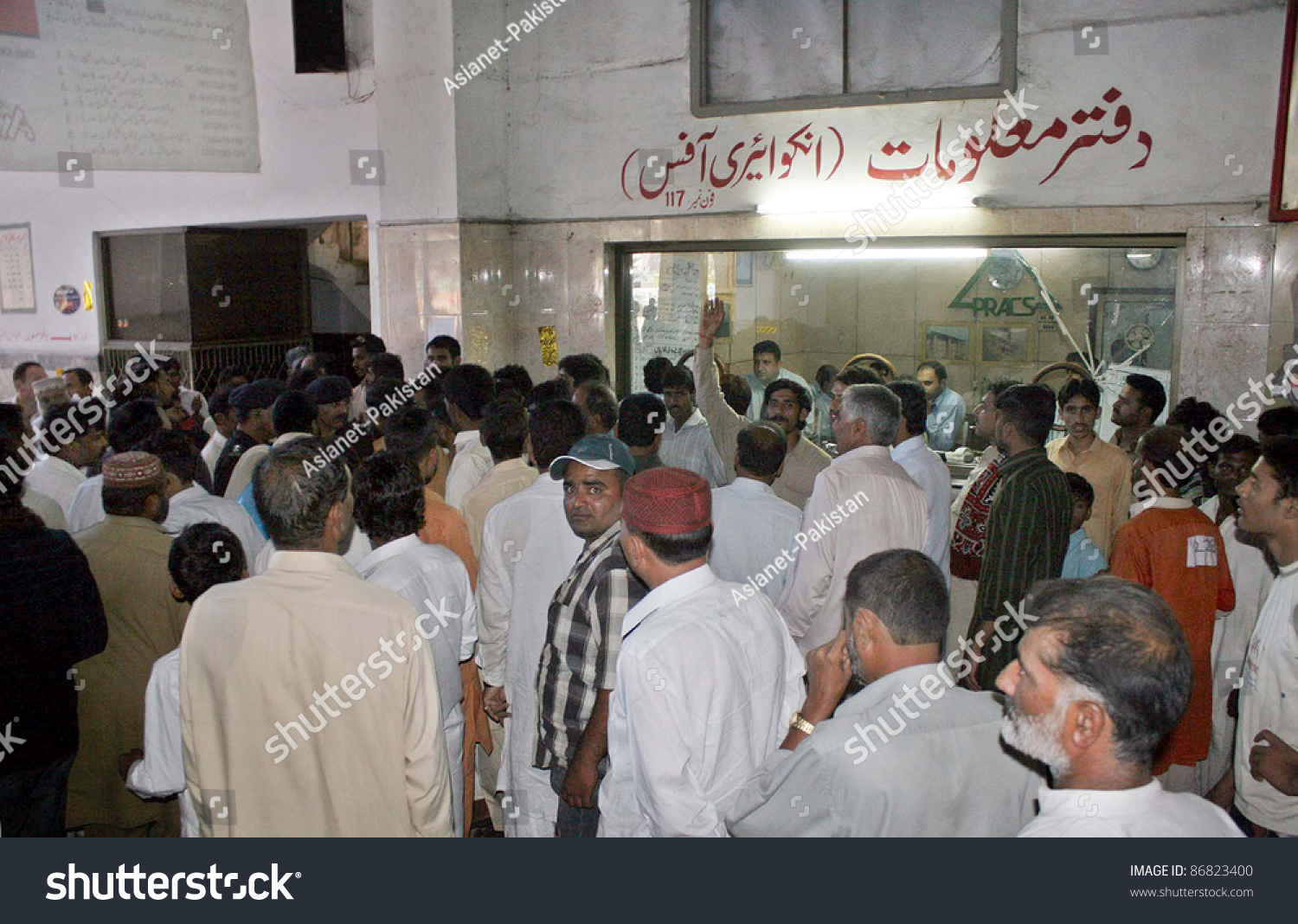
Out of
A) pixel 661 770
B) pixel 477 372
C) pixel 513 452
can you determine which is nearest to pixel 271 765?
pixel 661 770

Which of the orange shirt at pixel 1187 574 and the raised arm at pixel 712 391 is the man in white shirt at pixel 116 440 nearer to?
the raised arm at pixel 712 391

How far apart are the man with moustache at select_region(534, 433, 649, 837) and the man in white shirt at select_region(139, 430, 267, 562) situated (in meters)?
1.68

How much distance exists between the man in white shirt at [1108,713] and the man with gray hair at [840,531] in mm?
2218

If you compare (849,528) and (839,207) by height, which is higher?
(839,207)

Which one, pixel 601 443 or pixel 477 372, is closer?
pixel 601 443

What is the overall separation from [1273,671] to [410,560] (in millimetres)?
2693

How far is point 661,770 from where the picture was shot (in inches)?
94.5

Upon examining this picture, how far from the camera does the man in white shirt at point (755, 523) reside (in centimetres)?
426

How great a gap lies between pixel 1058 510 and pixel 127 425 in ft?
14.3

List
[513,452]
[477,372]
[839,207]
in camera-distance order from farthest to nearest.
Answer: [839,207]
[477,372]
[513,452]

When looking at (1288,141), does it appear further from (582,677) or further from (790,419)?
(582,677)

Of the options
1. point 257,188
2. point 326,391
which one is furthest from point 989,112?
point 257,188

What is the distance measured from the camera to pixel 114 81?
7.55m
